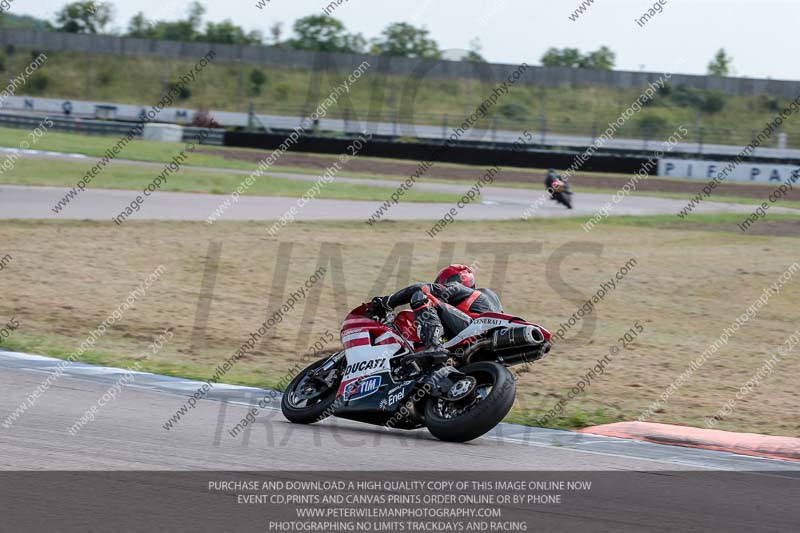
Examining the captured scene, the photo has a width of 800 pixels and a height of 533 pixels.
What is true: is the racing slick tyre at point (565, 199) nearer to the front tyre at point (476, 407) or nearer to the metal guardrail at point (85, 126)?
the metal guardrail at point (85, 126)

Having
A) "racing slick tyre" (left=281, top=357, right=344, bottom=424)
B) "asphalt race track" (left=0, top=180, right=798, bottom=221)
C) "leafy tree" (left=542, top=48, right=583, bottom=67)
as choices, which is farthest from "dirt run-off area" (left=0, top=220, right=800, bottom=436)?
"leafy tree" (left=542, top=48, right=583, bottom=67)

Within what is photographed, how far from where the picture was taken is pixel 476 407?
7.27 meters

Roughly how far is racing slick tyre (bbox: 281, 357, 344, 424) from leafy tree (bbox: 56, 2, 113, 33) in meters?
86.6

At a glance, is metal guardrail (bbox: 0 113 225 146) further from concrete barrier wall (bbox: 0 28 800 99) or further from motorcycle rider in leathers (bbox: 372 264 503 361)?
motorcycle rider in leathers (bbox: 372 264 503 361)

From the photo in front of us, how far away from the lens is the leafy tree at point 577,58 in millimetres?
88062

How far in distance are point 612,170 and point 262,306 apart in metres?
27.5

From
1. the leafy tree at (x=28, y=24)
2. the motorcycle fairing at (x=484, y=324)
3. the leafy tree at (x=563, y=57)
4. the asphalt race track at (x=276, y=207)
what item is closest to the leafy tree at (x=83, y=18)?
the leafy tree at (x=28, y=24)

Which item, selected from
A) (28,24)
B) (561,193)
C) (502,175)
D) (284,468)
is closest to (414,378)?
(284,468)

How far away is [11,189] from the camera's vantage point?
982 inches

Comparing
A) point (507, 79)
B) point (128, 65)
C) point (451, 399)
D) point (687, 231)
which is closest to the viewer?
point (451, 399)

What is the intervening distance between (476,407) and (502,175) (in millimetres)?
31873

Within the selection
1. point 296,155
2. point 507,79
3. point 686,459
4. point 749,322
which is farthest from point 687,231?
point 507,79

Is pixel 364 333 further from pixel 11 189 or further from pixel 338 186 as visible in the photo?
pixel 338 186

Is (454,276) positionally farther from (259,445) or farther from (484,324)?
(259,445)
